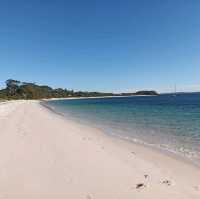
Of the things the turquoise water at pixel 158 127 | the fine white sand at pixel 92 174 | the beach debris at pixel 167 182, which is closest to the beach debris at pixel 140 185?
the fine white sand at pixel 92 174

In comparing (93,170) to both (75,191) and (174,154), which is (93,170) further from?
(174,154)

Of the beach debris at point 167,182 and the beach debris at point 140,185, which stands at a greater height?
the beach debris at point 140,185

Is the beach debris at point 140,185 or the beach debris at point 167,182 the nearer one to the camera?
the beach debris at point 140,185

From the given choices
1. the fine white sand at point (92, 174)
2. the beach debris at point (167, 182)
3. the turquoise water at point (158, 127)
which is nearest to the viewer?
the fine white sand at point (92, 174)

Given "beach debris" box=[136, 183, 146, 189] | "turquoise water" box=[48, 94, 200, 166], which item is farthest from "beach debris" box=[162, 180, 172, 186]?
"turquoise water" box=[48, 94, 200, 166]

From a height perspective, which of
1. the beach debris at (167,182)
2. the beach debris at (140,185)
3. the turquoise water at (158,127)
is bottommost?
the turquoise water at (158,127)

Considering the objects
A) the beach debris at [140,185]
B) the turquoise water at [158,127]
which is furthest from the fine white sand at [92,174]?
the turquoise water at [158,127]

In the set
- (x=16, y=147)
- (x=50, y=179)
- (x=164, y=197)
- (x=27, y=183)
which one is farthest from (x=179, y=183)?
(x=16, y=147)

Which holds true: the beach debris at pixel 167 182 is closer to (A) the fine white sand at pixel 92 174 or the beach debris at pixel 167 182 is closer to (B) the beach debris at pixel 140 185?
(A) the fine white sand at pixel 92 174

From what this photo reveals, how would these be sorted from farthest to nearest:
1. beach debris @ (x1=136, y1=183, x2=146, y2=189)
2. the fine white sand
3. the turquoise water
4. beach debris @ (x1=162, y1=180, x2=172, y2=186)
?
the turquoise water < beach debris @ (x1=162, y1=180, x2=172, y2=186) < beach debris @ (x1=136, y1=183, x2=146, y2=189) < the fine white sand

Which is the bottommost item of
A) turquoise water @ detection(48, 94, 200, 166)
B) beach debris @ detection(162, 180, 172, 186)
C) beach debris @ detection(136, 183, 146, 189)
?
turquoise water @ detection(48, 94, 200, 166)

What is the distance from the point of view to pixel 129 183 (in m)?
4.93

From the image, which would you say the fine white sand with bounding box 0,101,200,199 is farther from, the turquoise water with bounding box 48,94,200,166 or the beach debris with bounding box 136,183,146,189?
the turquoise water with bounding box 48,94,200,166

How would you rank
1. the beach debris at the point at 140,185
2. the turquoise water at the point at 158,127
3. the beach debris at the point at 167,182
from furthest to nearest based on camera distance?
the turquoise water at the point at 158,127
the beach debris at the point at 167,182
the beach debris at the point at 140,185
